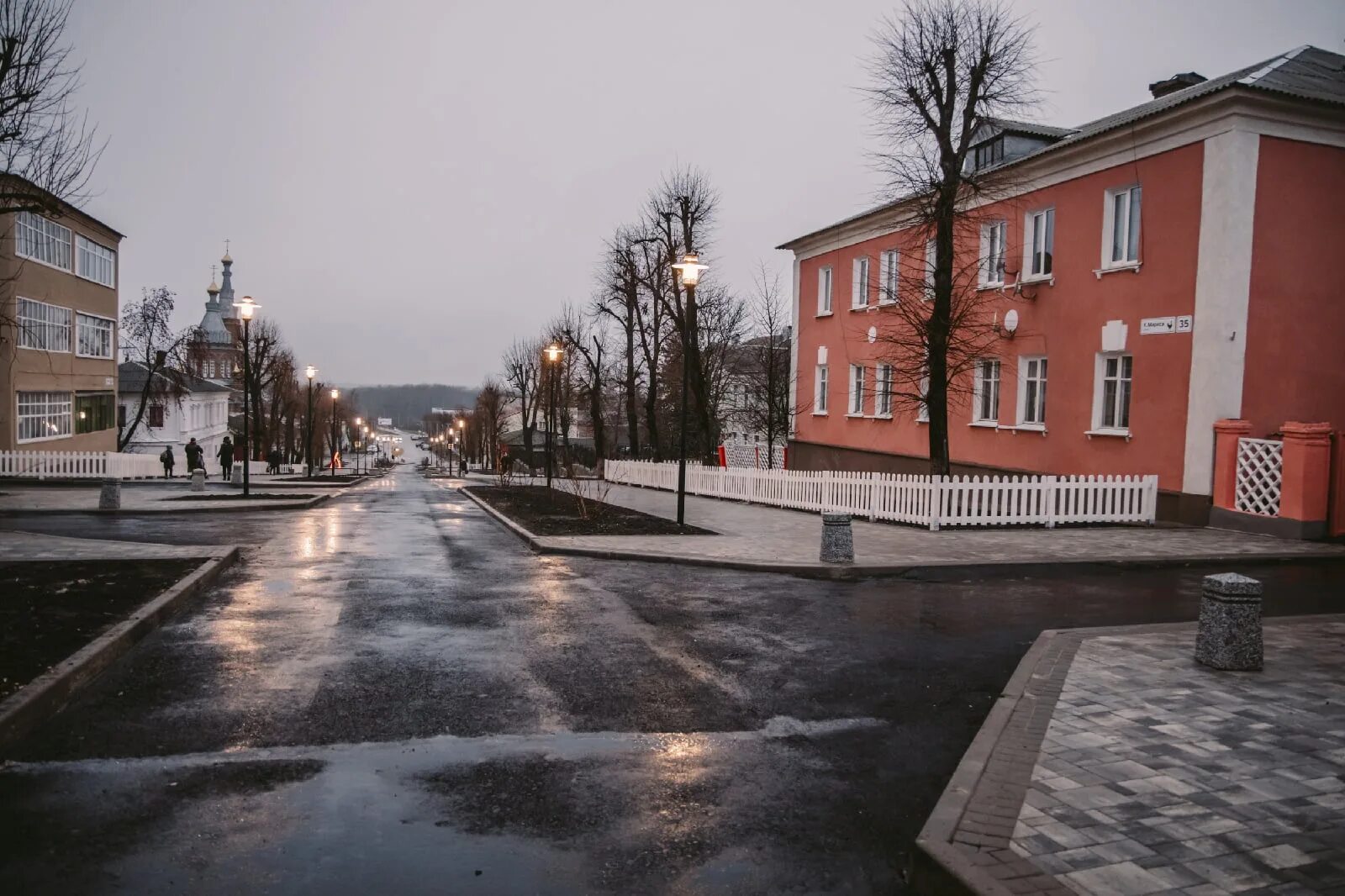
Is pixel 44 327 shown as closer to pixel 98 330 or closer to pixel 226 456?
pixel 98 330

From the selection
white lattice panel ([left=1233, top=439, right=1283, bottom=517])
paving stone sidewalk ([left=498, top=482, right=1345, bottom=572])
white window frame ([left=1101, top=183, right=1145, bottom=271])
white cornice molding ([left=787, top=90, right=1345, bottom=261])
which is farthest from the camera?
white window frame ([left=1101, top=183, right=1145, bottom=271])

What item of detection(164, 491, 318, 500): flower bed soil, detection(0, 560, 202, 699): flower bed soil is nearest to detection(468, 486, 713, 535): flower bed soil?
detection(164, 491, 318, 500): flower bed soil

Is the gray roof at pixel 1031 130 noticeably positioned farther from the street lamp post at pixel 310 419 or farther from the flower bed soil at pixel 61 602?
the street lamp post at pixel 310 419

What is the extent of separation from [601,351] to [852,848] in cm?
4343

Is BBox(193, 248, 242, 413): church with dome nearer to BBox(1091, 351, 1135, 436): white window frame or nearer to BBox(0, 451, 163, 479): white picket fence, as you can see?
BBox(0, 451, 163, 479): white picket fence

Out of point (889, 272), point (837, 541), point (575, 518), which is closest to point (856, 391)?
point (889, 272)

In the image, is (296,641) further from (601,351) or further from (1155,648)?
(601,351)

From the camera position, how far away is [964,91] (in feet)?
67.2

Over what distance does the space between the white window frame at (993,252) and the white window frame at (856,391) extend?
6497mm

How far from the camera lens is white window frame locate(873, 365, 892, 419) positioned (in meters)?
27.9

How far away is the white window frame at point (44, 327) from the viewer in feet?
112

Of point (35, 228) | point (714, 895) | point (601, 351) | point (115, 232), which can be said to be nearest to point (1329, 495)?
point (714, 895)

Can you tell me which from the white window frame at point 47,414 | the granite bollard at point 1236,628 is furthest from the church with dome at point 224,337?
the granite bollard at point 1236,628

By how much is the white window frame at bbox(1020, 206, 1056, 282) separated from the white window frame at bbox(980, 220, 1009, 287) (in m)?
0.82
